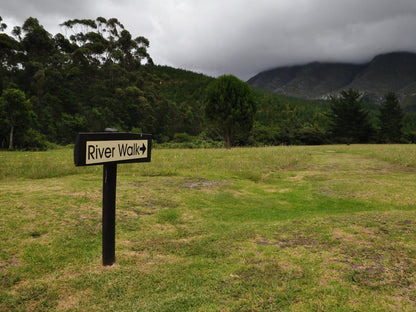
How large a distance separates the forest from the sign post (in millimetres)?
32811

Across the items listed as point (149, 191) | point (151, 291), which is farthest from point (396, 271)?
point (149, 191)

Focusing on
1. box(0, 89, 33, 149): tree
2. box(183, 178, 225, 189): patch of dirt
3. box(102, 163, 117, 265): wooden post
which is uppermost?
box(0, 89, 33, 149): tree

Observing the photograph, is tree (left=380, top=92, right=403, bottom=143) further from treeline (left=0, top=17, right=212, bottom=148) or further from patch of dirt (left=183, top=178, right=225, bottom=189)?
patch of dirt (left=183, top=178, right=225, bottom=189)

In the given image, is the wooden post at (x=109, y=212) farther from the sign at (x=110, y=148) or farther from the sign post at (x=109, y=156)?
the sign at (x=110, y=148)

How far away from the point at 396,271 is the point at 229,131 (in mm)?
34080

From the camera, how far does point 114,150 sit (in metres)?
3.72

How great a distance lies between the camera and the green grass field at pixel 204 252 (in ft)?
10.2

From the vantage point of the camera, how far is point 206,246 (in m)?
4.73

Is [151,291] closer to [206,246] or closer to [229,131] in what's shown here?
[206,246]

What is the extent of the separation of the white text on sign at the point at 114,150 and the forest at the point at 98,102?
3277 centimetres

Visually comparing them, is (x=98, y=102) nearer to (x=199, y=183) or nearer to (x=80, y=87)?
(x=80, y=87)

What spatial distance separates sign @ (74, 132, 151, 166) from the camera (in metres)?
3.27

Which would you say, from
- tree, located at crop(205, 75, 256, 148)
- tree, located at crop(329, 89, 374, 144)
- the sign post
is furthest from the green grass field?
tree, located at crop(329, 89, 374, 144)

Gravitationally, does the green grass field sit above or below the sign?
below
